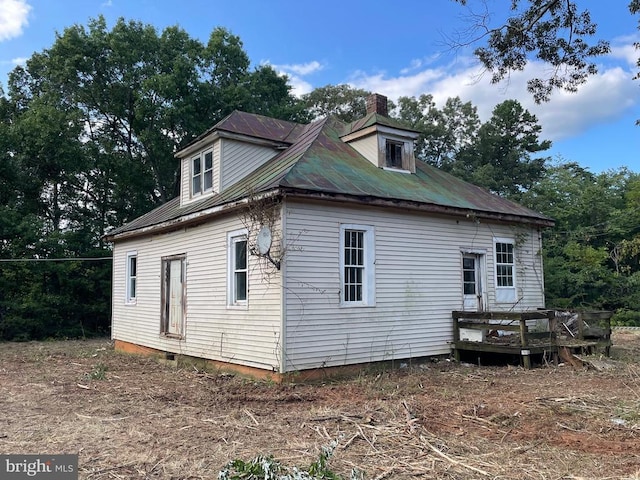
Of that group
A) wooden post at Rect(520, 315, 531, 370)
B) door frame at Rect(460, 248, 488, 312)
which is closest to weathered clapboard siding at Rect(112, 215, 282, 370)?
wooden post at Rect(520, 315, 531, 370)

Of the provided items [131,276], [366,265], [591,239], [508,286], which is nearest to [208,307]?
[366,265]

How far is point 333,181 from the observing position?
10344 mm

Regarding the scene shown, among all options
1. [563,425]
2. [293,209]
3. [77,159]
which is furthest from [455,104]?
[563,425]

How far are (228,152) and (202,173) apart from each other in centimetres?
113

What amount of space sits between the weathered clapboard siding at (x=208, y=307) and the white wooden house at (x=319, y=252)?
0.04m

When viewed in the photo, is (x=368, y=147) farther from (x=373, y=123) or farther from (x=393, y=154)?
(x=393, y=154)

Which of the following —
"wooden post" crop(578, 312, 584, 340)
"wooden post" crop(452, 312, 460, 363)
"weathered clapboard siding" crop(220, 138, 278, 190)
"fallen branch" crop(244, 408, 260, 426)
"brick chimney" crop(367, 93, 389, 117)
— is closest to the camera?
"fallen branch" crop(244, 408, 260, 426)

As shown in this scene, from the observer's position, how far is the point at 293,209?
9539 millimetres

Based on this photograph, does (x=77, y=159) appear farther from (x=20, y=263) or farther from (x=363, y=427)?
(x=363, y=427)

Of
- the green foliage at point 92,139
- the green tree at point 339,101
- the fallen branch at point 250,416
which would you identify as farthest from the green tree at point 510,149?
the fallen branch at point 250,416

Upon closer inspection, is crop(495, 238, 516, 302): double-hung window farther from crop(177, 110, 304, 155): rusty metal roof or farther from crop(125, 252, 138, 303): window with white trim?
crop(125, 252, 138, 303): window with white trim

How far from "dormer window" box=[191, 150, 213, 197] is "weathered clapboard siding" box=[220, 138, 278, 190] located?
23.9 inches

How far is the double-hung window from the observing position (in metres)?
13.0

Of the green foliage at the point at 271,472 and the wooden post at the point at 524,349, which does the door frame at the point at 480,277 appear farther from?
the green foliage at the point at 271,472
